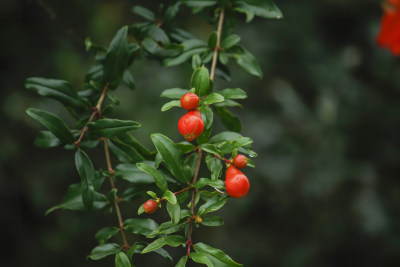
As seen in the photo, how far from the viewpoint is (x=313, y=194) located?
5.80ft

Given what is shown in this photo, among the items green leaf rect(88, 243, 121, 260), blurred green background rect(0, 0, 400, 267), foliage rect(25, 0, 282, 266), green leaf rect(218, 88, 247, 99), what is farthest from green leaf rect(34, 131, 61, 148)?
blurred green background rect(0, 0, 400, 267)

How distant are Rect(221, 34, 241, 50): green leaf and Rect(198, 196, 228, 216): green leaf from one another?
1.07ft

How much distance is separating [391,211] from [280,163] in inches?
21.4

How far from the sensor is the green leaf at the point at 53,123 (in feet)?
2.00

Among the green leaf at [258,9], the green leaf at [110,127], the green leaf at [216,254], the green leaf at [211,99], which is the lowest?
the green leaf at [216,254]

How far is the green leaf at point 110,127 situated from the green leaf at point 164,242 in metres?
0.18

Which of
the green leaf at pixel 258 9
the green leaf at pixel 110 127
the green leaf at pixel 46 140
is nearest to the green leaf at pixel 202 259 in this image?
the green leaf at pixel 110 127

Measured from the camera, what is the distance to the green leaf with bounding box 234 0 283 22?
0.81 m

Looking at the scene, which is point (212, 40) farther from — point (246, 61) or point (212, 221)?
point (212, 221)

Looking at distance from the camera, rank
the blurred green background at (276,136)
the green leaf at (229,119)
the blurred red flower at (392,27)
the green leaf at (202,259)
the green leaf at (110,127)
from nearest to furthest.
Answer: the green leaf at (202,259) → the green leaf at (110,127) → the green leaf at (229,119) → the blurred red flower at (392,27) → the blurred green background at (276,136)

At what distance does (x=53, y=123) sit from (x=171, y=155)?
198 mm

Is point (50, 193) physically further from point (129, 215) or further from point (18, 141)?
point (129, 215)

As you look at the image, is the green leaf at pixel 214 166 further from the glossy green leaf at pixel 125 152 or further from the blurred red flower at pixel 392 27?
the blurred red flower at pixel 392 27

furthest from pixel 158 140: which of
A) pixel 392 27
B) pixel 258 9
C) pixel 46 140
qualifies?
pixel 392 27
